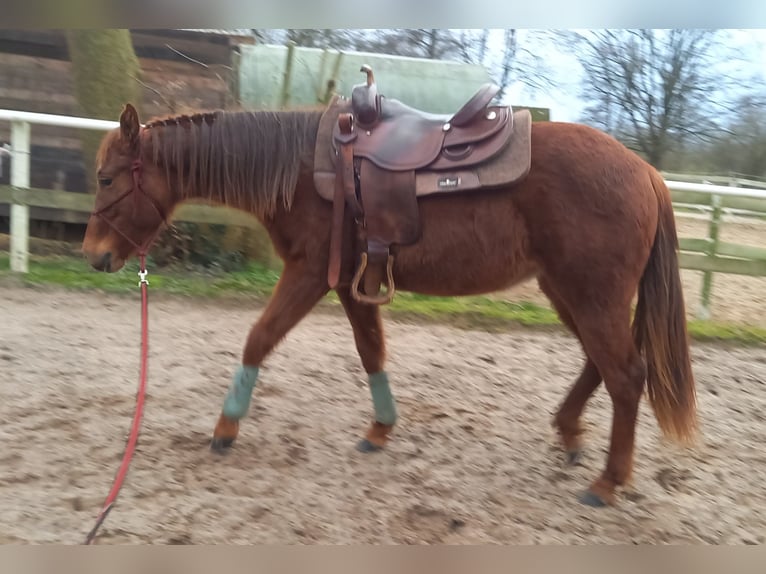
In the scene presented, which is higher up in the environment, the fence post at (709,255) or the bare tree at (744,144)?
the bare tree at (744,144)

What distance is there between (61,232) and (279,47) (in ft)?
6.02

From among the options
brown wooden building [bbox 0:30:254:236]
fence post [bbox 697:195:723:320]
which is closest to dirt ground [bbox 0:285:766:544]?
fence post [bbox 697:195:723:320]

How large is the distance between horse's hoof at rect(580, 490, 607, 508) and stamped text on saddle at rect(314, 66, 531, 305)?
96 cm

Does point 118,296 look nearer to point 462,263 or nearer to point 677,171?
point 462,263

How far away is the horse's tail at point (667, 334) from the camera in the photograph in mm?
1836

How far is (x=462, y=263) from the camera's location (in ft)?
5.90

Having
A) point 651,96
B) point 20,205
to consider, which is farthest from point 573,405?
point 20,205

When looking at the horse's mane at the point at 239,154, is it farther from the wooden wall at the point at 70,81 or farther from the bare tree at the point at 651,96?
the bare tree at the point at 651,96

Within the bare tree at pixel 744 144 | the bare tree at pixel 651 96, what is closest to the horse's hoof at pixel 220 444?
the bare tree at pixel 651 96

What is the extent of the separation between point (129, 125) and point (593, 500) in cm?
200

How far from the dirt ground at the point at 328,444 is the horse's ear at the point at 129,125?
42.8 inches

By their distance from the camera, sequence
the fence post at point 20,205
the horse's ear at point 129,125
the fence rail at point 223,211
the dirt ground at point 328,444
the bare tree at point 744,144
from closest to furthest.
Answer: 1. the dirt ground at point 328,444
2. the horse's ear at point 129,125
3. the bare tree at point 744,144
4. the fence rail at point 223,211
5. the fence post at point 20,205

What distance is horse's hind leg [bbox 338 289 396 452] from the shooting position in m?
2.09

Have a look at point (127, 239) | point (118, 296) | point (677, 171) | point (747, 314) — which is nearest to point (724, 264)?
point (747, 314)
